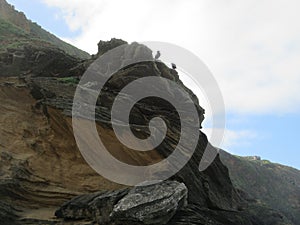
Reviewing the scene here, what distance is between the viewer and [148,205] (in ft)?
47.8

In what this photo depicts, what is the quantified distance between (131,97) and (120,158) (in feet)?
15.2

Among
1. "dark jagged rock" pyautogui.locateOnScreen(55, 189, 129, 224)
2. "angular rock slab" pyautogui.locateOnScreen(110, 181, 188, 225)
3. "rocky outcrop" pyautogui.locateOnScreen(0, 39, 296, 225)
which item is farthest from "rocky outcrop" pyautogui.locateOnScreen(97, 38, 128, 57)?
"angular rock slab" pyautogui.locateOnScreen(110, 181, 188, 225)

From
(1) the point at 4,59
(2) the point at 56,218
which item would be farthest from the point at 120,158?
(1) the point at 4,59

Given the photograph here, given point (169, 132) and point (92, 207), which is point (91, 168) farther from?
point (169, 132)

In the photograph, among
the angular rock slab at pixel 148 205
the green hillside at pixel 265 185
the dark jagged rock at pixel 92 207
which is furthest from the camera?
the green hillside at pixel 265 185

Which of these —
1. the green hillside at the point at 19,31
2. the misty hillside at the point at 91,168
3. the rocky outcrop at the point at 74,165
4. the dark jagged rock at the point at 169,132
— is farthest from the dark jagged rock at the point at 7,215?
the green hillside at the point at 19,31

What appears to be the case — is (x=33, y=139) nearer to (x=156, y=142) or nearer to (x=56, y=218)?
(x=56, y=218)

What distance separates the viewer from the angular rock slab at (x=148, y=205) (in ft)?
47.1

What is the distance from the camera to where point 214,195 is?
65.4 feet

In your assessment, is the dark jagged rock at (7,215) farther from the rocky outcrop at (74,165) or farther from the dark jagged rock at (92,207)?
the dark jagged rock at (92,207)

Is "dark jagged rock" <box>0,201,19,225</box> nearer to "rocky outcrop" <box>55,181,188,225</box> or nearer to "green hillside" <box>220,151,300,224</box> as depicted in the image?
"rocky outcrop" <box>55,181,188,225</box>

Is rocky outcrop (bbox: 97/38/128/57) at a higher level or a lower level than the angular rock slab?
higher

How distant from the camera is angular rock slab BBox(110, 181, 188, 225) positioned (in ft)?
47.1

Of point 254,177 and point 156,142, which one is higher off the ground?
point 254,177
